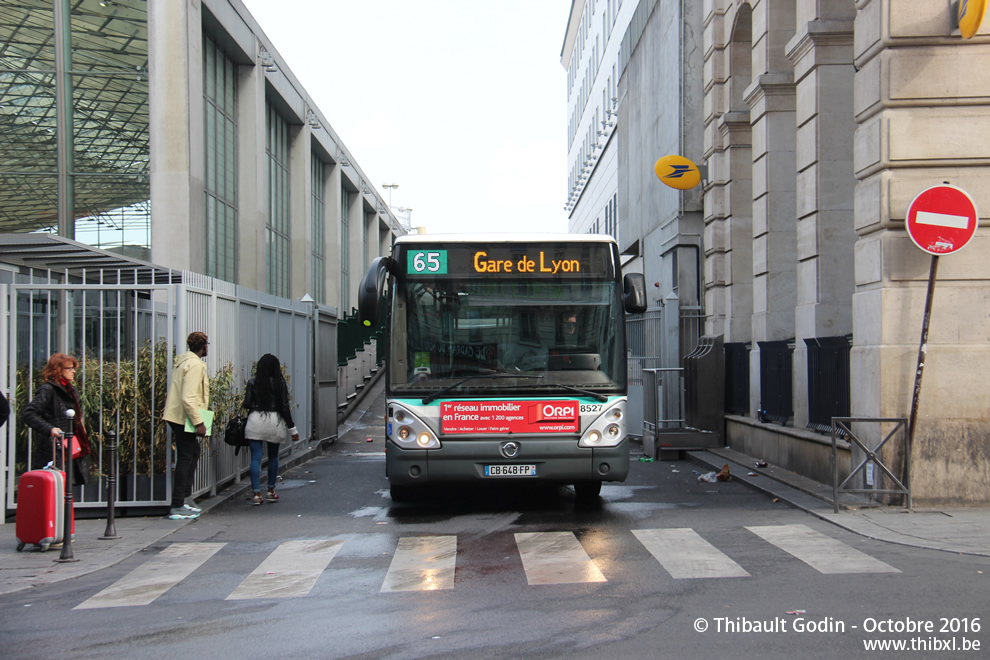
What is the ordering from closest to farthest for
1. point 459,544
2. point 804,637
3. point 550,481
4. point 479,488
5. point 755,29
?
point 804,637
point 459,544
point 550,481
point 479,488
point 755,29

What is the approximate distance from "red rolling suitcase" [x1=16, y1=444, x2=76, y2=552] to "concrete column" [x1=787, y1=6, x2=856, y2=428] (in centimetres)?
956

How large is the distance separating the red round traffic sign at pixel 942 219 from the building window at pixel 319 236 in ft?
99.7

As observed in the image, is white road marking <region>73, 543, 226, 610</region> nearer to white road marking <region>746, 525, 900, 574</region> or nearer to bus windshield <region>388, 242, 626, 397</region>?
bus windshield <region>388, 242, 626, 397</region>

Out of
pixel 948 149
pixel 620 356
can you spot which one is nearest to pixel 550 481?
pixel 620 356

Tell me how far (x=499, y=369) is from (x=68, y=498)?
4183 mm

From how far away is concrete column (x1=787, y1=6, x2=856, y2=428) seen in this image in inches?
522

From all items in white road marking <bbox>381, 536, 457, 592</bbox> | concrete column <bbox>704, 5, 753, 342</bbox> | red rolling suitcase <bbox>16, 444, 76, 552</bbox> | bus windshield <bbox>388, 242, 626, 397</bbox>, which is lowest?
white road marking <bbox>381, 536, 457, 592</bbox>

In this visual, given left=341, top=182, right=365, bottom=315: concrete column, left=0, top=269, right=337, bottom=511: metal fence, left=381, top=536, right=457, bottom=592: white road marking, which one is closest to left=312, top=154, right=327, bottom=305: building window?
left=341, top=182, right=365, bottom=315: concrete column

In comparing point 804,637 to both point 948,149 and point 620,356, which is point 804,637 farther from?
point 948,149

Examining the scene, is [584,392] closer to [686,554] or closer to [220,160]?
[686,554]

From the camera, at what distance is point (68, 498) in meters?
8.43

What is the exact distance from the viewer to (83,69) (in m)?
20.5

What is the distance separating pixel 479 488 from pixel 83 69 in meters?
13.7

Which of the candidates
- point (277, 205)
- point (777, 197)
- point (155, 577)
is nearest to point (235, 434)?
point (155, 577)
